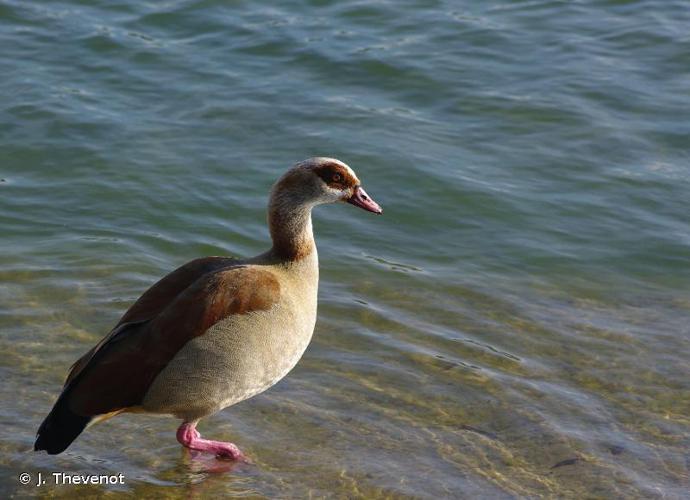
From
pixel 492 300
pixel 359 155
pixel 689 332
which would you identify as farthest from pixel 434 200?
pixel 689 332

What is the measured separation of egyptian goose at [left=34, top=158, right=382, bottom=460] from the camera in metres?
6.45

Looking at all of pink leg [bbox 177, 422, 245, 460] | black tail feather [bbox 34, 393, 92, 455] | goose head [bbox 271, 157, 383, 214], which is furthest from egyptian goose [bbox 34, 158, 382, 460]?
goose head [bbox 271, 157, 383, 214]

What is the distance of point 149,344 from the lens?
21.4 feet

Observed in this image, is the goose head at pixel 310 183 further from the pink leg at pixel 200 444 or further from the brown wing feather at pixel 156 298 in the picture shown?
the pink leg at pixel 200 444

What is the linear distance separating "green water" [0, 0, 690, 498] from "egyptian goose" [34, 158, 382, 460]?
490 mm

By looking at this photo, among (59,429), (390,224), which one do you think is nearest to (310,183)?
(59,429)

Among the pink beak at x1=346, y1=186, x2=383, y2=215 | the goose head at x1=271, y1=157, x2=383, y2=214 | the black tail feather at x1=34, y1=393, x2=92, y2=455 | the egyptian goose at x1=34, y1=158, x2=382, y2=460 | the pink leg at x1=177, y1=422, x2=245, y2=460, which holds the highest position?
the goose head at x1=271, y1=157, x2=383, y2=214

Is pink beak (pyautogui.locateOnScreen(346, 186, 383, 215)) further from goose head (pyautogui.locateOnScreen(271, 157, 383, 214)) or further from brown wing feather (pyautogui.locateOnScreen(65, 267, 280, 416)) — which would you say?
brown wing feather (pyautogui.locateOnScreen(65, 267, 280, 416))

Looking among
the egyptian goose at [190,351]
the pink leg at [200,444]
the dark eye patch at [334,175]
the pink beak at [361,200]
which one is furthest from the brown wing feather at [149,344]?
the pink beak at [361,200]

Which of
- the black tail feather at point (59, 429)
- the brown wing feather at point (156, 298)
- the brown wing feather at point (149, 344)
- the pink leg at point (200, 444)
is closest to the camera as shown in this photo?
the black tail feather at point (59, 429)

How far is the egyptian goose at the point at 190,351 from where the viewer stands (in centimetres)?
645

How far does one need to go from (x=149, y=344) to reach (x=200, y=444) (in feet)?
2.48

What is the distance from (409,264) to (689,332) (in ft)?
7.42

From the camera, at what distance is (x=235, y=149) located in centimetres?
1181
